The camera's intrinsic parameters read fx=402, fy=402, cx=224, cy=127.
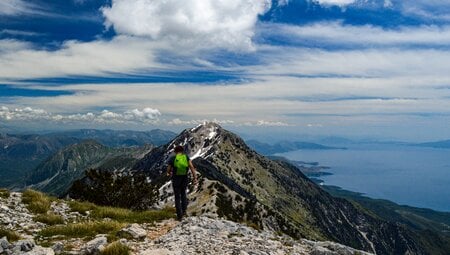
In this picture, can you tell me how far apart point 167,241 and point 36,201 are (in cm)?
1194

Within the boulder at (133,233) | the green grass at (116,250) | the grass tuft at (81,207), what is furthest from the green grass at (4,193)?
the green grass at (116,250)

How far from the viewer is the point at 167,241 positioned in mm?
15164

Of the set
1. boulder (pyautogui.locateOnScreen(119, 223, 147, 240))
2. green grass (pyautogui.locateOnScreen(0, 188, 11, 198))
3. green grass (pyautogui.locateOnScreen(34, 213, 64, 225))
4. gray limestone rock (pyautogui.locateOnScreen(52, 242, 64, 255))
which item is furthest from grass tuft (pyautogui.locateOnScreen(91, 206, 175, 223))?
gray limestone rock (pyautogui.locateOnScreen(52, 242, 64, 255))

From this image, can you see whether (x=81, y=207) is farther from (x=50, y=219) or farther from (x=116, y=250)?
(x=116, y=250)

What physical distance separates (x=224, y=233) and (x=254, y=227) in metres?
4.34

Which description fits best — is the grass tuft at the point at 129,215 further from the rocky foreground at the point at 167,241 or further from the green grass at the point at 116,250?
the green grass at the point at 116,250

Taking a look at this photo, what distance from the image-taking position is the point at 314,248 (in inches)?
683

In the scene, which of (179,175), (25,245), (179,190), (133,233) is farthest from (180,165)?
(25,245)

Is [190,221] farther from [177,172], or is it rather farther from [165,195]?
[165,195]

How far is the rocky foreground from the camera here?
1336 cm

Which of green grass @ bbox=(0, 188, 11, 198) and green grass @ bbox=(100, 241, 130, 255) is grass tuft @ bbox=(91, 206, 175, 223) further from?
green grass @ bbox=(100, 241, 130, 255)

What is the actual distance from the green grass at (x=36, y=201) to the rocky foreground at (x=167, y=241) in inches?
18.3

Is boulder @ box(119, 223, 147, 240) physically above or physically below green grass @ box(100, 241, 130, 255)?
below

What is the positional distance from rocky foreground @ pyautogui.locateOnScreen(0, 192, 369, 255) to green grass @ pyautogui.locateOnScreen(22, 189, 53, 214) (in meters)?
0.47
